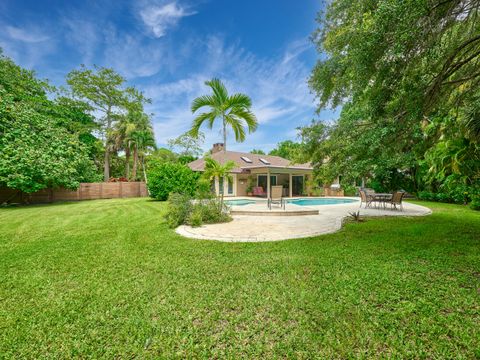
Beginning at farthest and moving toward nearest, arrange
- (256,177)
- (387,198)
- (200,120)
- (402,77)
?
(256,177)
(387,198)
(200,120)
(402,77)

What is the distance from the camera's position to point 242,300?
303 cm

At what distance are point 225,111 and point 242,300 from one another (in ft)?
25.9

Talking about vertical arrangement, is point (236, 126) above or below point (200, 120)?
below

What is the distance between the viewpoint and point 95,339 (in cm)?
233

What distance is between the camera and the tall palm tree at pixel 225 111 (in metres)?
8.95

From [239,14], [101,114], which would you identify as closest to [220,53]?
[239,14]

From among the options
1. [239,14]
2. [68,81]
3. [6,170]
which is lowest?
[6,170]

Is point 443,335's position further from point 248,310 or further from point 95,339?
point 95,339

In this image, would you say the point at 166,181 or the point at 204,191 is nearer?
the point at 204,191

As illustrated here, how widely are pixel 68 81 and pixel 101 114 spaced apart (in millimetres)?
4693

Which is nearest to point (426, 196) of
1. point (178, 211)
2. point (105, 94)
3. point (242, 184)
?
point (242, 184)

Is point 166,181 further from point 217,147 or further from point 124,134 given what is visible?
point 124,134

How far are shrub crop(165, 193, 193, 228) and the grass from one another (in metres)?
2.29

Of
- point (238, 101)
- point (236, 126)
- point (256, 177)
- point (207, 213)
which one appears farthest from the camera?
point (256, 177)
